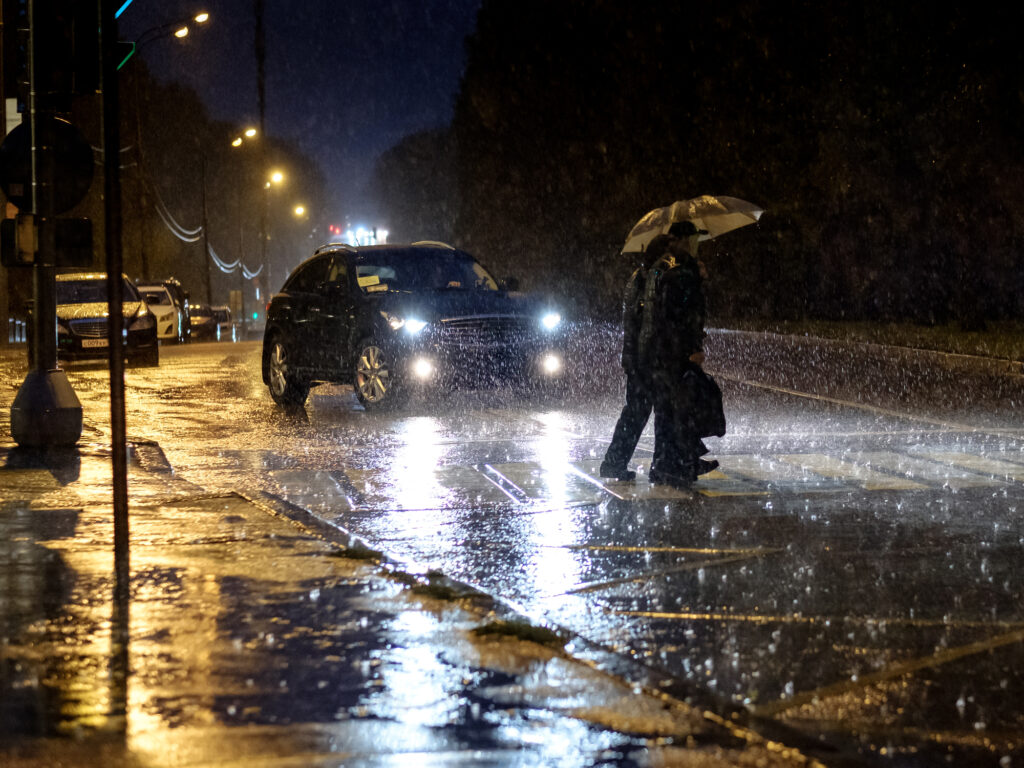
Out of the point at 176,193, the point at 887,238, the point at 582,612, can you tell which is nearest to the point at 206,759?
the point at 582,612

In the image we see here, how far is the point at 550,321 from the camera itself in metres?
16.1

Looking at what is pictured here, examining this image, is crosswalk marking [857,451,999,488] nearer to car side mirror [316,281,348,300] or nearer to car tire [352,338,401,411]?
car tire [352,338,401,411]

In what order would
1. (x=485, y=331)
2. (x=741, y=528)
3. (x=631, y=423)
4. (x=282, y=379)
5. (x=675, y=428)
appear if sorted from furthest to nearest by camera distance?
(x=282, y=379)
(x=485, y=331)
(x=631, y=423)
(x=675, y=428)
(x=741, y=528)

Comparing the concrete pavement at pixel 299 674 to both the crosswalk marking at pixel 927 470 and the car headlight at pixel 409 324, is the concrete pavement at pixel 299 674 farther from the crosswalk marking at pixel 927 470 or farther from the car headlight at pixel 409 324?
the car headlight at pixel 409 324

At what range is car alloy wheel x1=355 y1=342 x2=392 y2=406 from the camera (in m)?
15.4

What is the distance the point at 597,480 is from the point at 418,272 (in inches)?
276

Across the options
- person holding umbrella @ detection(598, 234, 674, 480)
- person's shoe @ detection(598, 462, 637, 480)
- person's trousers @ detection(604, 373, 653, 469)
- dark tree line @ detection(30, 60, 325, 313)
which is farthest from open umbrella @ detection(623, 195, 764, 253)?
dark tree line @ detection(30, 60, 325, 313)

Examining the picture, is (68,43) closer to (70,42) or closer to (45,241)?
(70,42)

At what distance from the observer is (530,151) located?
2362 inches

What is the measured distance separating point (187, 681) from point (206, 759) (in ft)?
2.78

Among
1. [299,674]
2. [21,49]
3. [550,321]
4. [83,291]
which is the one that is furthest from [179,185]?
[299,674]

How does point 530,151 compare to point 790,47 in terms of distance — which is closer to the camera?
point 790,47

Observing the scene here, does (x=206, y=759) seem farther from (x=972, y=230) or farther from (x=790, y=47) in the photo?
(x=790, y=47)

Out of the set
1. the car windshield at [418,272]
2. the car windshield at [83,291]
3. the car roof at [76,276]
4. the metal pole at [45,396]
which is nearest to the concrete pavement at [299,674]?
the metal pole at [45,396]
